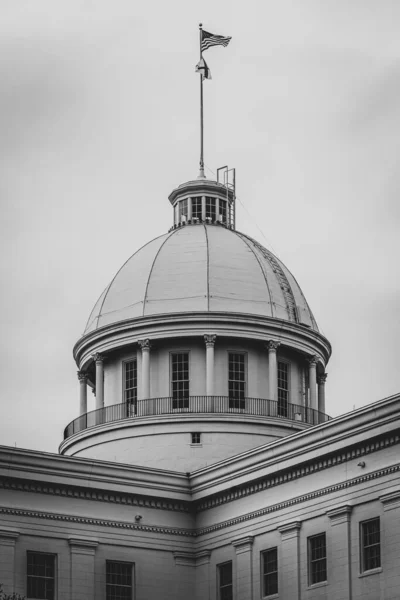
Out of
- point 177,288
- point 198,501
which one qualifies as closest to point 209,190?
point 177,288

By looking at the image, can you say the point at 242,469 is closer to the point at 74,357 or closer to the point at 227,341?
the point at 227,341

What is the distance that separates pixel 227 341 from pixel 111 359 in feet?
19.5

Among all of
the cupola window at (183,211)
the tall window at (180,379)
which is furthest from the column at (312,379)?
the cupola window at (183,211)

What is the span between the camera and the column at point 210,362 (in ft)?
202

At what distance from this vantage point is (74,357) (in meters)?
68.1

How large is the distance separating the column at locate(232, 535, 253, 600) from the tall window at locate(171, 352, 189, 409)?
11489 millimetres

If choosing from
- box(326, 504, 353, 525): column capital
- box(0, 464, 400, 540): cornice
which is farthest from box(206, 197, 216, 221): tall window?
box(326, 504, 353, 525): column capital

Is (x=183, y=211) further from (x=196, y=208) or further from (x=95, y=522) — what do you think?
(x=95, y=522)

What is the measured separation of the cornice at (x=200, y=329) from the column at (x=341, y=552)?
54.3 feet

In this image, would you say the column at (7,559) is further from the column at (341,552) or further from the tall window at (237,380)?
the tall window at (237,380)

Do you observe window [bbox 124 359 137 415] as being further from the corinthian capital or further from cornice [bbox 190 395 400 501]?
cornice [bbox 190 395 400 501]

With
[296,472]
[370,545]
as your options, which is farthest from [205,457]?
[370,545]

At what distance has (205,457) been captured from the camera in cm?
5988

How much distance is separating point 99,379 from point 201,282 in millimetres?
6606
